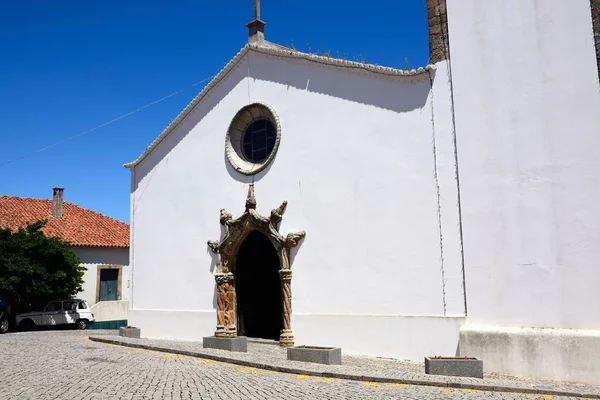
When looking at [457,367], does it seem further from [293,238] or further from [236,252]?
[236,252]

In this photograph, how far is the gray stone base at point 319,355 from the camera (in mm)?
9297

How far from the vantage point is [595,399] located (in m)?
6.81

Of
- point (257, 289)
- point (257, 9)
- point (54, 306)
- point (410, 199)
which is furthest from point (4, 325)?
point (410, 199)

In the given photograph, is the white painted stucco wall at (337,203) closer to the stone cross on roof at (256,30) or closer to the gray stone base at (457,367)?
the stone cross on roof at (256,30)

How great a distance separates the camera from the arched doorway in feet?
43.7

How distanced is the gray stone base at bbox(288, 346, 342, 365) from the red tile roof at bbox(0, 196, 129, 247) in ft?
53.6

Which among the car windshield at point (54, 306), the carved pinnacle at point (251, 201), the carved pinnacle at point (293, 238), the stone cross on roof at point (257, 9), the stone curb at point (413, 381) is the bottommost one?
the stone curb at point (413, 381)

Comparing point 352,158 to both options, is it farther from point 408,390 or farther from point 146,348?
point 146,348

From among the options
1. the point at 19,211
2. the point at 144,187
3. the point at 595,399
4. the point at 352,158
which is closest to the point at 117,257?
the point at 19,211

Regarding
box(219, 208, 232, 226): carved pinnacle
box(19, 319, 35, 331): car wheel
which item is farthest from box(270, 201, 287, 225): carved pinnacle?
box(19, 319, 35, 331): car wheel

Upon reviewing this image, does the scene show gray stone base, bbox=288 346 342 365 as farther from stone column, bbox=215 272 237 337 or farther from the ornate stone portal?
stone column, bbox=215 272 237 337

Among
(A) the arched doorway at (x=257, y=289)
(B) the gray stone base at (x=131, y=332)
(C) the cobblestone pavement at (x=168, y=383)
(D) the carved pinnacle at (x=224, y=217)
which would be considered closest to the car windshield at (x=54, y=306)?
(B) the gray stone base at (x=131, y=332)

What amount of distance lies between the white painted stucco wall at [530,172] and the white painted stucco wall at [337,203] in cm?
51

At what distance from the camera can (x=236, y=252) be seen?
13328 mm
